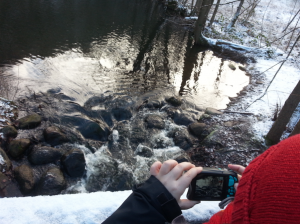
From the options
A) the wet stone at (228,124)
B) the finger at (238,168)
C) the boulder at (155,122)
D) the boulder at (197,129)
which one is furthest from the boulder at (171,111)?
the finger at (238,168)

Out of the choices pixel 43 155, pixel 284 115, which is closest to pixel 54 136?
pixel 43 155

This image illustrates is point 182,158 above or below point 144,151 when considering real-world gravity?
above

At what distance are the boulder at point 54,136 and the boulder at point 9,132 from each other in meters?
0.66

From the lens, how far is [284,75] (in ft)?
33.2

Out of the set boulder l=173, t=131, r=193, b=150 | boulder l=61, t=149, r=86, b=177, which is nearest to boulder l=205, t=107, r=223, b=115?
boulder l=173, t=131, r=193, b=150

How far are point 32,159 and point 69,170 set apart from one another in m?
0.83

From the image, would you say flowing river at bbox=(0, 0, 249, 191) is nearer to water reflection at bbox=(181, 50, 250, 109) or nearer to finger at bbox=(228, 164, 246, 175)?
water reflection at bbox=(181, 50, 250, 109)

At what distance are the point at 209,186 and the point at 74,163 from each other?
148 inches

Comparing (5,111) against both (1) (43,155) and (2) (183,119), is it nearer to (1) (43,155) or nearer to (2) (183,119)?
(1) (43,155)

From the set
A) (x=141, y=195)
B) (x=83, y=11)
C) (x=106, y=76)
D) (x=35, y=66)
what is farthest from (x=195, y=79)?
(x=83, y=11)

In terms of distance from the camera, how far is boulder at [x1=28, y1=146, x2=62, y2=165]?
14.7ft

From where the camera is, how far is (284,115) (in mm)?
5273

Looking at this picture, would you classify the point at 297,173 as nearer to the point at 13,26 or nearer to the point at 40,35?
the point at 40,35

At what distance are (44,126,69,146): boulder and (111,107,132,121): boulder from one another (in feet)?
5.68
